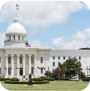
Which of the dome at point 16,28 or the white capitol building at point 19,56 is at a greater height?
the dome at point 16,28

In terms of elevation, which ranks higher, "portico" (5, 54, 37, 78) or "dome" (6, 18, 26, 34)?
"dome" (6, 18, 26, 34)

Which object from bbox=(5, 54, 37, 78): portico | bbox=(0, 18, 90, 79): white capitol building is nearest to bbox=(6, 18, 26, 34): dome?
bbox=(0, 18, 90, 79): white capitol building

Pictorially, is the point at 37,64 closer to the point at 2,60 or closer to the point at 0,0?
the point at 2,60

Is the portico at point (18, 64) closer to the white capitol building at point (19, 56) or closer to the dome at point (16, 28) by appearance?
the white capitol building at point (19, 56)

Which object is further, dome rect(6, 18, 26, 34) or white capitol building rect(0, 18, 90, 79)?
dome rect(6, 18, 26, 34)

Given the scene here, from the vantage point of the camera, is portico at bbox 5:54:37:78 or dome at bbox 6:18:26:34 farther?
dome at bbox 6:18:26:34

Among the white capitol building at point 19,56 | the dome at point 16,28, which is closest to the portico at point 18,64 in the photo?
the white capitol building at point 19,56

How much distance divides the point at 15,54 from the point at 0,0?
74527 millimetres

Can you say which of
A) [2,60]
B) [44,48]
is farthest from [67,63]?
[2,60]

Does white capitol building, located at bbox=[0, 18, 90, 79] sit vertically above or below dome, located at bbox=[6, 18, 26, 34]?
below

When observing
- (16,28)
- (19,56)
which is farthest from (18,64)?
(16,28)

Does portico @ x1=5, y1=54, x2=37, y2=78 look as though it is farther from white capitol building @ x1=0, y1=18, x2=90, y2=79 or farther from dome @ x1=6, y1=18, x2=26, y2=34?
dome @ x1=6, y1=18, x2=26, y2=34

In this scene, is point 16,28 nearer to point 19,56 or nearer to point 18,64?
point 19,56

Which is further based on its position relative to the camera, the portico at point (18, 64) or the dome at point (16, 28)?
the dome at point (16, 28)
